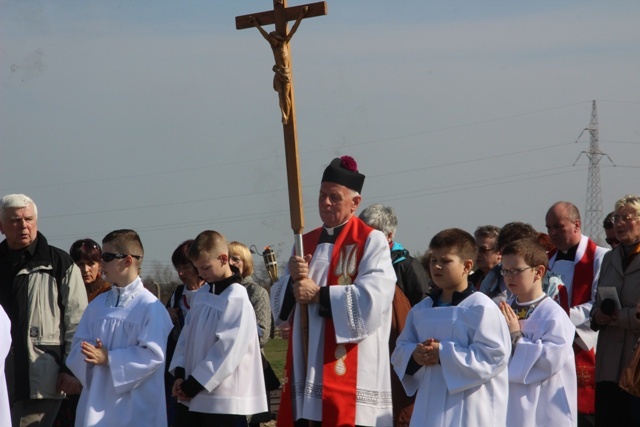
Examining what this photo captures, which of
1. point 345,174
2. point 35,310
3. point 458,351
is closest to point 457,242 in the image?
point 458,351

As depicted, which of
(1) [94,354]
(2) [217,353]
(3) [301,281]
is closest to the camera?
(3) [301,281]

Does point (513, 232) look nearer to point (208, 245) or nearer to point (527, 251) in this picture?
point (527, 251)

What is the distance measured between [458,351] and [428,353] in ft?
0.65

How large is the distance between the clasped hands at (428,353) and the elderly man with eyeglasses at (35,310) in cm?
330

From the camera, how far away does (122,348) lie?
8.31m

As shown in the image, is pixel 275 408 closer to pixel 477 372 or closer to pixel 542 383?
pixel 542 383

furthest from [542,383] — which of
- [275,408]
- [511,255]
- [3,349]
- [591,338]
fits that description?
[275,408]

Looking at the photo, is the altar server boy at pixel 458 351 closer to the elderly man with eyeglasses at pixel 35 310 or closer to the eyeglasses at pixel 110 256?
the eyeglasses at pixel 110 256

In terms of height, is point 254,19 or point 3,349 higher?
point 254,19

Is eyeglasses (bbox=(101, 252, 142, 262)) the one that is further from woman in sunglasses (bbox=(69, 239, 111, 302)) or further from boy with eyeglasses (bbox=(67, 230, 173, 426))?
woman in sunglasses (bbox=(69, 239, 111, 302))

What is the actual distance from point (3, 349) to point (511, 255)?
3.45m

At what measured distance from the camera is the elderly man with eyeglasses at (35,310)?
9.05m

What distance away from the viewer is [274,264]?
8.61 m

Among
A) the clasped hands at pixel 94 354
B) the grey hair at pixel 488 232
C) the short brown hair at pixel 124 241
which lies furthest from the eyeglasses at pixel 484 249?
the clasped hands at pixel 94 354
